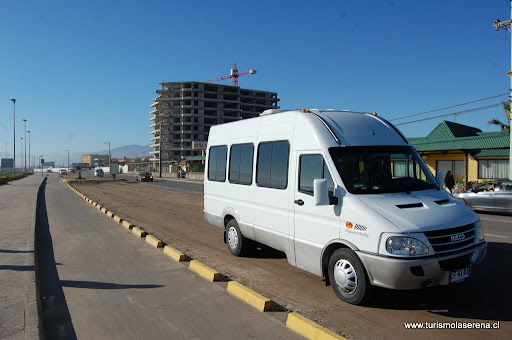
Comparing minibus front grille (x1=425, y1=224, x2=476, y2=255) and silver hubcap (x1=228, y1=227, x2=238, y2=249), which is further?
silver hubcap (x1=228, y1=227, x2=238, y2=249)

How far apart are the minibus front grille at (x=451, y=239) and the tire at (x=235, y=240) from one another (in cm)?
382

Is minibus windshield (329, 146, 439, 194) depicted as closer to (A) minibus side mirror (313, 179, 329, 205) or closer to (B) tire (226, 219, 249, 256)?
(A) minibus side mirror (313, 179, 329, 205)

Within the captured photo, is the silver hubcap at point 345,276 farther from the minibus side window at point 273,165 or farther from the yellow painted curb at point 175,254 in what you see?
the yellow painted curb at point 175,254

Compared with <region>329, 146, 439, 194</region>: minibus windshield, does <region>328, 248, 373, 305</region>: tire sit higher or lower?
lower

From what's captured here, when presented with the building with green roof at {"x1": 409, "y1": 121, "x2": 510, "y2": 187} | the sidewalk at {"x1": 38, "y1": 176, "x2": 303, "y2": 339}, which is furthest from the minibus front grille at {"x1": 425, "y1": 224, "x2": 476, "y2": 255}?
the building with green roof at {"x1": 409, "y1": 121, "x2": 510, "y2": 187}

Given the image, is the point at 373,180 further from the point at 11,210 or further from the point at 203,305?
the point at 11,210

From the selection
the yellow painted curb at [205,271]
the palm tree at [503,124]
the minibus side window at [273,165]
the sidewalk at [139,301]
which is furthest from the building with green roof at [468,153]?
the sidewalk at [139,301]

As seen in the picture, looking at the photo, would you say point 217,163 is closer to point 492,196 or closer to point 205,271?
point 205,271

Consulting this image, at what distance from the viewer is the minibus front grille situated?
4.44 meters

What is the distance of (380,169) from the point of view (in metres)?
5.39

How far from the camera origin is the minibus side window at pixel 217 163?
8266 millimetres

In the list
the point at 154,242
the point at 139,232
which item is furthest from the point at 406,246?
the point at 139,232

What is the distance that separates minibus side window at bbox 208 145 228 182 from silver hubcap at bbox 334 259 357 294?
3.79 metres

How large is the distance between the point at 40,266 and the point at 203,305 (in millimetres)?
4344
